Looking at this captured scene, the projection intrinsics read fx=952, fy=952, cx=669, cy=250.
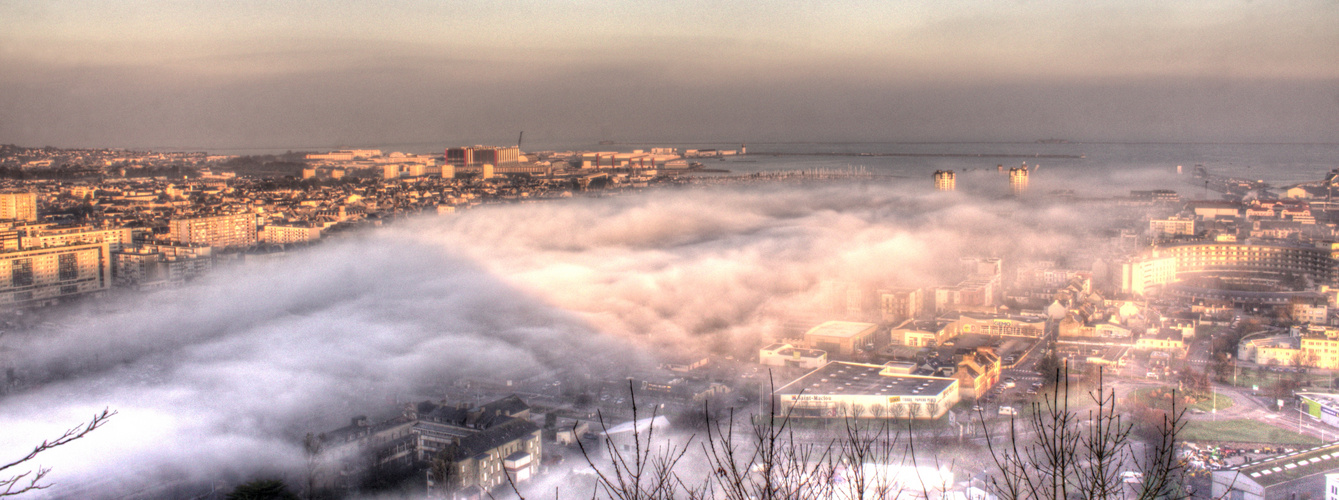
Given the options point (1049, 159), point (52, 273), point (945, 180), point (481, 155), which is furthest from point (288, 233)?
point (1049, 159)

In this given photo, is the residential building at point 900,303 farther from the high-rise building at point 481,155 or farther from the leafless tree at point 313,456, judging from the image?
the high-rise building at point 481,155

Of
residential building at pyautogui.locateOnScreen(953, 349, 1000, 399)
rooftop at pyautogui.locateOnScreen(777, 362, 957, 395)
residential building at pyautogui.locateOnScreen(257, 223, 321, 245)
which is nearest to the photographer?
rooftop at pyautogui.locateOnScreen(777, 362, 957, 395)

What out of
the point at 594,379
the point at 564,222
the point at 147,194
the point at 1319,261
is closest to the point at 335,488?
the point at 594,379

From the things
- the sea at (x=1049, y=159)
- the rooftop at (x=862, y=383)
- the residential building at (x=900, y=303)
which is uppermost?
the sea at (x=1049, y=159)

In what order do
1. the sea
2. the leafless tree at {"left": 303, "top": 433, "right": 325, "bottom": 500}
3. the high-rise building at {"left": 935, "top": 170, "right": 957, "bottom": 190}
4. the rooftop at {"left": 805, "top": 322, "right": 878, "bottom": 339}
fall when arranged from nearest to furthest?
the leafless tree at {"left": 303, "top": 433, "right": 325, "bottom": 500} < the rooftop at {"left": 805, "top": 322, "right": 878, "bottom": 339} < the sea < the high-rise building at {"left": 935, "top": 170, "right": 957, "bottom": 190}

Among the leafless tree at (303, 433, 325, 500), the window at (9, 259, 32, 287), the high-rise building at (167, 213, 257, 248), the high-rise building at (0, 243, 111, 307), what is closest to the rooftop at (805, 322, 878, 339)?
the leafless tree at (303, 433, 325, 500)

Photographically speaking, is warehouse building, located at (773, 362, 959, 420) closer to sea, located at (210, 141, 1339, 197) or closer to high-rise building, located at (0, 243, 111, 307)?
high-rise building, located at (0, 243, 111, 307)

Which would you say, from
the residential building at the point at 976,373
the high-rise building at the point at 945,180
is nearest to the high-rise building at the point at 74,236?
the residential building at the point at 976,373
